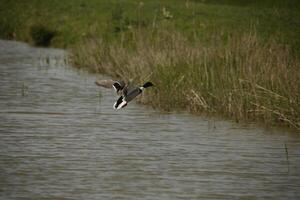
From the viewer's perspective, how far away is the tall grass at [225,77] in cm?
1539

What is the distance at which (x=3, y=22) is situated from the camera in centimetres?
4216

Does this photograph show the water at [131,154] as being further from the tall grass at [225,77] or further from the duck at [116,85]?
the duck at [116,85]

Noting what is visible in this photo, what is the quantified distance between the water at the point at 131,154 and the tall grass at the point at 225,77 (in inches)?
16.2

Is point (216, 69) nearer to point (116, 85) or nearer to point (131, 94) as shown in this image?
point (131, 94)

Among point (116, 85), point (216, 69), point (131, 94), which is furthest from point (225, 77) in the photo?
point (116, 85)

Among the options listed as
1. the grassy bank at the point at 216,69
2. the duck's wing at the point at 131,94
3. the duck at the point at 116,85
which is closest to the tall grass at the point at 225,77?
the grassy bank at the point at 216,69

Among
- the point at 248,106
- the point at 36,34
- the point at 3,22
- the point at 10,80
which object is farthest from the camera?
the point at 3,22

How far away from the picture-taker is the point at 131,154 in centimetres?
1320

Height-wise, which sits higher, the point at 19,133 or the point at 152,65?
the point at 152,65

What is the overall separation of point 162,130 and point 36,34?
2244 cm

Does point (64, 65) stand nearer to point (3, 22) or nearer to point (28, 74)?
point (28, 74)

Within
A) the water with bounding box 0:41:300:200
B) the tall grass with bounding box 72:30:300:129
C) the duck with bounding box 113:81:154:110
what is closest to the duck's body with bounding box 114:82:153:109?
the duck with bounding box 113:81:154:110

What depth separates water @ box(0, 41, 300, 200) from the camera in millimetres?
10906

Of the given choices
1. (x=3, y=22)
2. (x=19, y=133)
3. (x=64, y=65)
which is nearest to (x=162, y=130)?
(x=19, y=133)
